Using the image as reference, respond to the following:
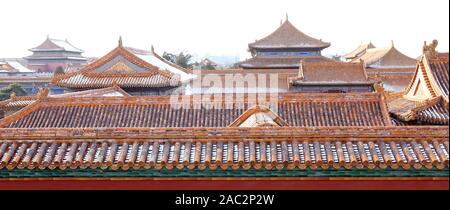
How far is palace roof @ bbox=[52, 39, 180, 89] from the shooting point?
20188 millimetres

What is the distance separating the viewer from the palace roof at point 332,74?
77.3 ft

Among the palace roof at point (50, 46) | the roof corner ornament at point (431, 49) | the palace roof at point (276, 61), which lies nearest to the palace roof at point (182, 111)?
the roof corner ornament at point (431, 49)

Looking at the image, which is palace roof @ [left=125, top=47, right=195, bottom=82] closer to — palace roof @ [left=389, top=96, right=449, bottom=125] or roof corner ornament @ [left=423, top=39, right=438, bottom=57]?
roof corner ornament @ [left=423, top=39, right=438, bottom=57]

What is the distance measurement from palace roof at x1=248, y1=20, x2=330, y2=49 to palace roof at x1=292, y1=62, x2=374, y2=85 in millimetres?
8129

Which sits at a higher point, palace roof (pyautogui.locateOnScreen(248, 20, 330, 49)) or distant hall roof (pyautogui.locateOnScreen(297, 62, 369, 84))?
palace roof (pyautogui.locateOnScreen(248, 20, 330, 49))

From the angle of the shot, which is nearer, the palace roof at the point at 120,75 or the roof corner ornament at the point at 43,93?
the roof corner ornament at the point at 43,93

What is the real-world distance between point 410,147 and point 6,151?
5224 millimetres

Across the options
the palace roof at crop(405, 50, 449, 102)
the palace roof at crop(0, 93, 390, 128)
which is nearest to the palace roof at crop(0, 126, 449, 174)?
the palace roof at crop(405, 50, 449, 102)

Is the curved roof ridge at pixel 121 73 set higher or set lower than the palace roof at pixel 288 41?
lower

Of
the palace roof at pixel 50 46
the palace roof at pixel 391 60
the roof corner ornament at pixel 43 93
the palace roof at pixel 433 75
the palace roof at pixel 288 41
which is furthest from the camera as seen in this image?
the palace roof at pixel 50 46

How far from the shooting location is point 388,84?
97.2 feet

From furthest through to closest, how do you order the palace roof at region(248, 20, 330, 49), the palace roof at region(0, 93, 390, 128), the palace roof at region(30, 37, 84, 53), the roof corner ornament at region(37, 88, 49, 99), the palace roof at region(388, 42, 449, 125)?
the palace roof at region(30, 37, 84, 53) → the palace roof at region(248, 20, 330, 49) → the roof corner ornament at region(37, 88, 49, 99) → the palace roof at region(0, 93, 390, 128) → the palace roof at region(388, 42, 449, 125)

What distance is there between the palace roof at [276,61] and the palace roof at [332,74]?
24.5 feet

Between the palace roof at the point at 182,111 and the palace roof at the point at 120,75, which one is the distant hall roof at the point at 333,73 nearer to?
the palace roof at the point at 120,75
